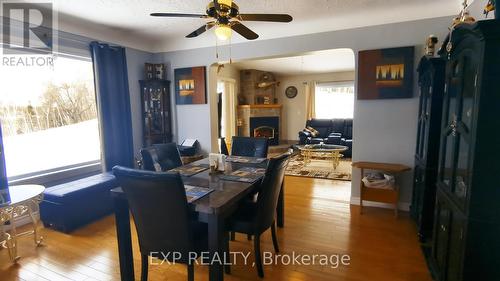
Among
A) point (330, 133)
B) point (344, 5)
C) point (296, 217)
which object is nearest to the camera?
point (344, 5)

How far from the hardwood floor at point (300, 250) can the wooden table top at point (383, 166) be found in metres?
0.58

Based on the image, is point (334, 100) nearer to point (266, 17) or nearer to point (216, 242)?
point (266, 17)

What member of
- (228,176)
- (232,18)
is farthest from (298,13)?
(228,176)

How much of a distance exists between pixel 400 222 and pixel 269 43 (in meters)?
2.90

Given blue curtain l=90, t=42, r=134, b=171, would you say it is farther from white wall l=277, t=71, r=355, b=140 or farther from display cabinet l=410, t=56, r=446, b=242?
white wall l=277, t=71, r=355, b=140

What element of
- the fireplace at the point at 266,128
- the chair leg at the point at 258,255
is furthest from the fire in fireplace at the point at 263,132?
the chair leg at the point at 258,255

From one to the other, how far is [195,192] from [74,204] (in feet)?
6.41

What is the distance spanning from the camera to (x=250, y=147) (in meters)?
3.25

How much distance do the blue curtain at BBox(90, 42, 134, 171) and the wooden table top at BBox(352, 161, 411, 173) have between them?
3351 mm

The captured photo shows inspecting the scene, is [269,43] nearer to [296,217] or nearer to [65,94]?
[296,217]

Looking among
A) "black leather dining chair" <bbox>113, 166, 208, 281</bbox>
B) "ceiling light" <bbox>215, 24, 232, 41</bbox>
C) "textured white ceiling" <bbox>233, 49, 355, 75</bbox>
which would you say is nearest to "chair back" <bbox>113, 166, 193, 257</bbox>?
"black leather dining chair" <bbox>113, 166, 208, 281</bbox>

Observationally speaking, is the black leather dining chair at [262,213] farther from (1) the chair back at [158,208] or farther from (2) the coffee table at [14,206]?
(2) the coffee table at [14,206]

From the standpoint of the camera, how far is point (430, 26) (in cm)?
295

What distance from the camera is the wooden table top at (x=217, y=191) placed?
1.51 metres
